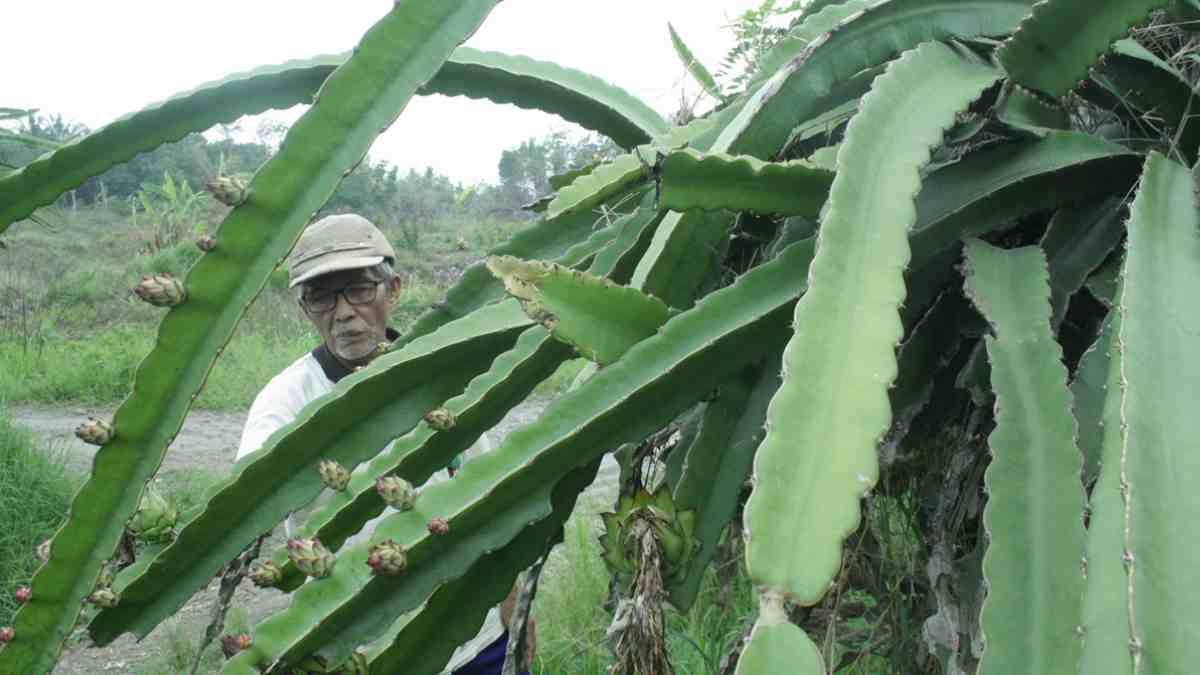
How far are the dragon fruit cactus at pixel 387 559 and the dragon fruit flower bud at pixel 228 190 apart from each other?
0.27 metres

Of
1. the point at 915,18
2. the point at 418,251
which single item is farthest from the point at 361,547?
the point at 418,251

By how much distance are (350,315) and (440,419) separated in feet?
4.14

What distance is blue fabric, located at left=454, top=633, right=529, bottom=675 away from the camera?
2082 mm

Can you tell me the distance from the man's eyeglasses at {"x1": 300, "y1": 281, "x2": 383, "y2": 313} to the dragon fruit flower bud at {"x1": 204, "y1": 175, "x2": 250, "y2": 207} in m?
1.33

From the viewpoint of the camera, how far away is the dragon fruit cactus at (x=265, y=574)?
2.61 ft

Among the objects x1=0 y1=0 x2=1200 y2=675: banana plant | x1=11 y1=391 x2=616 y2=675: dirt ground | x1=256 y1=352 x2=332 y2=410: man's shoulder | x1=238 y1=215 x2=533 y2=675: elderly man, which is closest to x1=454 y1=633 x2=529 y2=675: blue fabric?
x1=238 y1=215 x2=533 y2=675: elderly man

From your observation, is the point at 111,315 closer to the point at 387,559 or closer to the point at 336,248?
the point at 336,248

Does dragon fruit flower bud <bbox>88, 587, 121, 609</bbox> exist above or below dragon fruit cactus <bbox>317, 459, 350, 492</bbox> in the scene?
below

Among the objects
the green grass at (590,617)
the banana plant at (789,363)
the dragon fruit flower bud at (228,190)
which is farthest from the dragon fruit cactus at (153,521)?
the green grass at (590,617)

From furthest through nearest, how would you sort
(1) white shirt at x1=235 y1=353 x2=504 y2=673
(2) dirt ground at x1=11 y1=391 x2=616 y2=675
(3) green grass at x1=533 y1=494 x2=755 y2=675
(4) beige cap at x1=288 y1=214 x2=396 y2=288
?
(2) dirt ground at x1=11 y1=391 x2=616 y2=675 → (3) green grass at x1=533 y1=494 x2=755 y2=675 → (4) beige cap at x1=288 y1=214 x2=396 y2=288 → (1) white shirt at x1=235 y1=353 x2=504 y2=673

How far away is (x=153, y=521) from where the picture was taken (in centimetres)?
83

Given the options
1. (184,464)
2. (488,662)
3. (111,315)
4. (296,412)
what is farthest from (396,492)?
(111,315)

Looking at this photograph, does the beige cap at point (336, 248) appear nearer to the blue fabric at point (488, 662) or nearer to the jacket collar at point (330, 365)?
the jacket collar at point (330, 365)

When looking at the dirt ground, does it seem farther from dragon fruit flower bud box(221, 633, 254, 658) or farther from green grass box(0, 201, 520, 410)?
dragon fruit flower bud box(221, 633, 254, 658)
